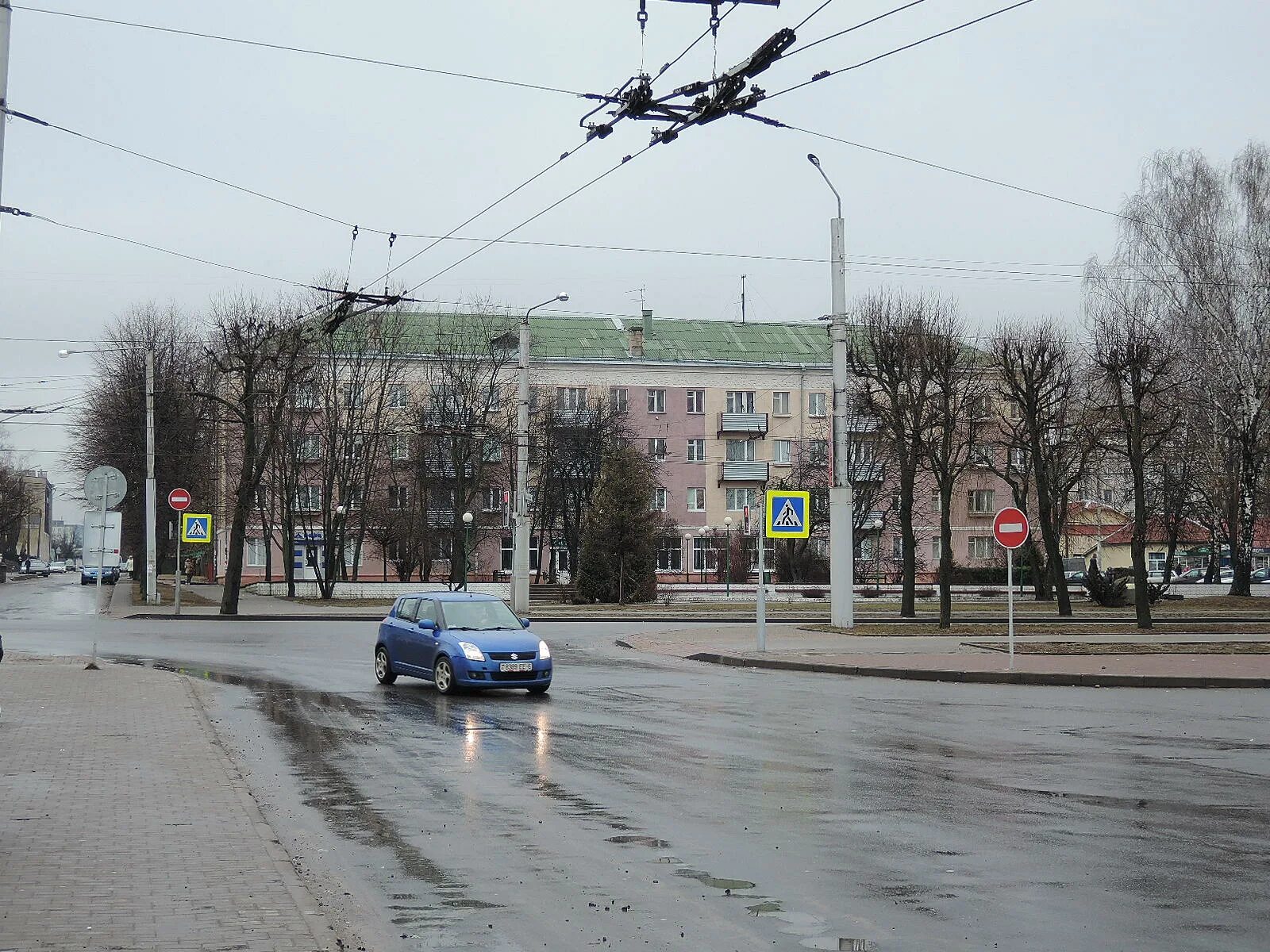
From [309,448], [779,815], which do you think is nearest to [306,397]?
[309,448]

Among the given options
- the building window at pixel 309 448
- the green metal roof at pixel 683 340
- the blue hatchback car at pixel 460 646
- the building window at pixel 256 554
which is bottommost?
the blue hatchback car at pixel 460 646

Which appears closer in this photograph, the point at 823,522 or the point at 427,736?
the point at 427,736

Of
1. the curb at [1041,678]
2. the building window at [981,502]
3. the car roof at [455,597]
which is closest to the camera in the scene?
the car roof at [455,597]

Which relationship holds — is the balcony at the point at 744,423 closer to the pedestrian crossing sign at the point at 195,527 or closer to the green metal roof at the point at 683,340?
the green metal roof at the point at 683,340

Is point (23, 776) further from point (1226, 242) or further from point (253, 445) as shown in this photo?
point (1226, 242)

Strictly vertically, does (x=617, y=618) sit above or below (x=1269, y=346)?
below

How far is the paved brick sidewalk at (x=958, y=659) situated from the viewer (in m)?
22.8

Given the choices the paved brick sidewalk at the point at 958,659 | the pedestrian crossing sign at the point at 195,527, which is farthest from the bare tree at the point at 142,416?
the paved brick sidewalk at the point at 958,659

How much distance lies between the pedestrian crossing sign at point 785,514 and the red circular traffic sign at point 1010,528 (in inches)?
217

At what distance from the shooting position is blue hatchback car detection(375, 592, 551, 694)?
20.3 metres

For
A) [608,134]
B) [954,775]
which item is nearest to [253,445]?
[608,134]

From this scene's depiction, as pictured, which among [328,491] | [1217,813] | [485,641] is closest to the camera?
[1217,813]

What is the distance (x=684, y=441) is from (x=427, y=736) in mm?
72677

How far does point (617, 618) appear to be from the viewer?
45594 millimetres
